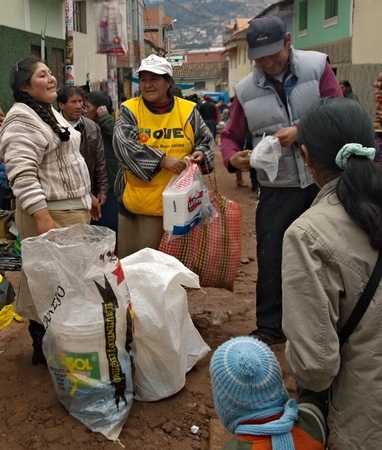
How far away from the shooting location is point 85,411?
2855 millimetres

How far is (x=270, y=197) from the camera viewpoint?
3592 mm

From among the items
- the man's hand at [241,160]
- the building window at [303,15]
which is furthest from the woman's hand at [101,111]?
the building window at [303,15]

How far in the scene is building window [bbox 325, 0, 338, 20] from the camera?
17.4 meters

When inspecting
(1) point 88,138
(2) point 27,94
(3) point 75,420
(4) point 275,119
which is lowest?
(3) point 75,420

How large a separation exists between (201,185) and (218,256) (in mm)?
483

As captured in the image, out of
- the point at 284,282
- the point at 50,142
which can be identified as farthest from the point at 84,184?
the point at 284,282

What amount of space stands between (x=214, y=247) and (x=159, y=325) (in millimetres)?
913

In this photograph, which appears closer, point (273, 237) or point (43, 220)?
point (43, 220)

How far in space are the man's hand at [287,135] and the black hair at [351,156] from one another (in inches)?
56.3

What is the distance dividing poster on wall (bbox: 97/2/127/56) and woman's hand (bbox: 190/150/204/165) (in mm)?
13434

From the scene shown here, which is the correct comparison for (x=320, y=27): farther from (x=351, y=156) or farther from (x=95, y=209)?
(x=351, y=156)

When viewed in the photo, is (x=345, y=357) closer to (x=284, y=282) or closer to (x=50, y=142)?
(x=284, y=282)

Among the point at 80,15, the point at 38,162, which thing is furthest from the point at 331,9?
the point at 38,162

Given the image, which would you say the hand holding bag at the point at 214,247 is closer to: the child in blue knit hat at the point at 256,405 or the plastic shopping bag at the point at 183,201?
the plastic shopping bag at the point at 183,201
